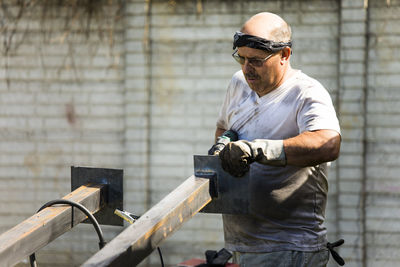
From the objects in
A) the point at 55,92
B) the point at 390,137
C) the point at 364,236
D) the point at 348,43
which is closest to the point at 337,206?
the point at 364,236

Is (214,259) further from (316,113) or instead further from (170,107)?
(170,107)

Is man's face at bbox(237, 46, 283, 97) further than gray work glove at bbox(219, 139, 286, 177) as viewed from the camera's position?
Yes

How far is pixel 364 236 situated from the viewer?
621cm

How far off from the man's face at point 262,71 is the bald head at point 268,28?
0.08 metres

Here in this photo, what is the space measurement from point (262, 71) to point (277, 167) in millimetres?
475

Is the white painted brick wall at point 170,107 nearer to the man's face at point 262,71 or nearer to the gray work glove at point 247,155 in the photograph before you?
the man's face at point 262,71

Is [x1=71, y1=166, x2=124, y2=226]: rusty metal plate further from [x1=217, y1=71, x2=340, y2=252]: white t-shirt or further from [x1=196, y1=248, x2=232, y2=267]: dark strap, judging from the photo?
[x1=196, y1=248, x2=232, y2=267]: dark strap

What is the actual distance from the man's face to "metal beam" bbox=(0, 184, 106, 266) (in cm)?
89

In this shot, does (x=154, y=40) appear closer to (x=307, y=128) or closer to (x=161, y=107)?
(x=161, y=107)

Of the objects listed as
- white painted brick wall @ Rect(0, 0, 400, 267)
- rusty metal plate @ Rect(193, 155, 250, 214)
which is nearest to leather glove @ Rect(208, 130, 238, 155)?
rusty metal plate @ Rect(193, 155, 250, 214)

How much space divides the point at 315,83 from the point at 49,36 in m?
4.04

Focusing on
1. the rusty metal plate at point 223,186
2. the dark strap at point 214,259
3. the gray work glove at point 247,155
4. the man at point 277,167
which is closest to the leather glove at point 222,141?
the man at point 277,167

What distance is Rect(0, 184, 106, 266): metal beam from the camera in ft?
7.75

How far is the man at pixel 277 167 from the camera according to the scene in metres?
3.06
